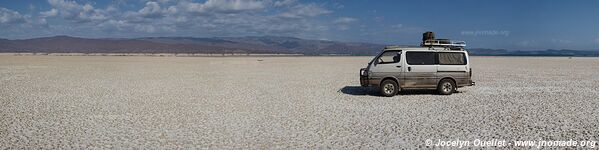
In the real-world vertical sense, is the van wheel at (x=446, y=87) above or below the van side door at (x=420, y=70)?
below

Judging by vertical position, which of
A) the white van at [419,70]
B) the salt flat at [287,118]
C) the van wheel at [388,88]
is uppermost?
the white van at [419,70]

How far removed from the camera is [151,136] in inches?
329

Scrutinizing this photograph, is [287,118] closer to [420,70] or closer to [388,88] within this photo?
[388,88]

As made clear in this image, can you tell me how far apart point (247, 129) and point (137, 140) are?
2061 mm

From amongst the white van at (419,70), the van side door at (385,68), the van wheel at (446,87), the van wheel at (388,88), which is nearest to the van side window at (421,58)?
the white van at (419,70)

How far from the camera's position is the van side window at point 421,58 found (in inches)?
561

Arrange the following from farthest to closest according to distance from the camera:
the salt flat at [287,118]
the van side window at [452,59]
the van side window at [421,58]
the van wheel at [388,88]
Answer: the van side window at [452,59] < the van side window at [421,58] < the van wheel at [388,88] < the salt flat at [287,118]

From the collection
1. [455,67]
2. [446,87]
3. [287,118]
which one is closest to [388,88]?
[446,87]

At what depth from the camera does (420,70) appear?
14250 mm

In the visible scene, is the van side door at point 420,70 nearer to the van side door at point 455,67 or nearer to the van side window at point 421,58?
the van side window at point 421,58

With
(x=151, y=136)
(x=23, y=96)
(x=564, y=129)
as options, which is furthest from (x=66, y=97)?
(x=564, y=129)

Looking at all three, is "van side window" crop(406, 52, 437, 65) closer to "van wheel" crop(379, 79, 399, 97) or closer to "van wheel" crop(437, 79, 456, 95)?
"van wheel" crop(437, 79, 456, 95)

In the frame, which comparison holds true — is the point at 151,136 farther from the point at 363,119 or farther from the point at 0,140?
the point at 363,119

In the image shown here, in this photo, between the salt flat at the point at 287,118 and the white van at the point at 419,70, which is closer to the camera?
the salt flat at the point at 287,118
